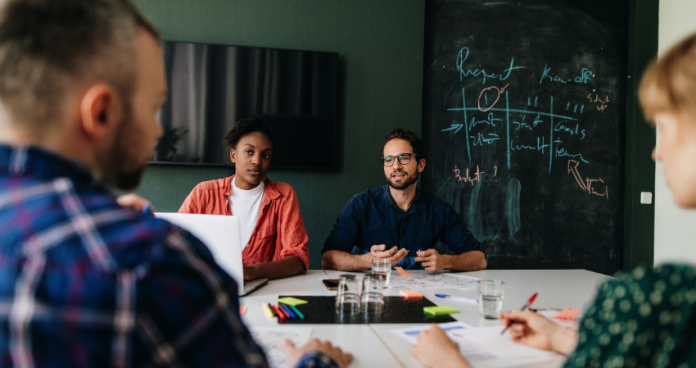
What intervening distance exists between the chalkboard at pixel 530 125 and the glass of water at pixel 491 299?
1854 millimetres

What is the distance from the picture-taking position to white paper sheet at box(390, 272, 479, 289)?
5.54ft

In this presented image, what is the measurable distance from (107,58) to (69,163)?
0.13 m

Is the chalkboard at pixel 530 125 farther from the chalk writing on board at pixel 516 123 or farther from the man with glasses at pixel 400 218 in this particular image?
the man with glasses at pixel 400 218

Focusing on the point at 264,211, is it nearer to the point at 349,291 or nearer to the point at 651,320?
the point at 349,291

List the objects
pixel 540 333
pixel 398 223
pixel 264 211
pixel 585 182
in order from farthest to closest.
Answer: pixel 585 182
pixel 398 223
pixel 264 211
pixel 540 333

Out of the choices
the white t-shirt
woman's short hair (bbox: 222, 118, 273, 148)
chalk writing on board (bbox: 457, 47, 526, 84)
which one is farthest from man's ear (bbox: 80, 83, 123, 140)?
chalk writing on board (bbox: 457, 47, 526, 84)

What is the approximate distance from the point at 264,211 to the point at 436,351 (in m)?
1.62

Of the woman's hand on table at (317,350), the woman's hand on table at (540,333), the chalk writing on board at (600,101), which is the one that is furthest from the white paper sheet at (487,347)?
the chalk writing on board at (600,101)

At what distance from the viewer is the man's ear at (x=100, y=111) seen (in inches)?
19.4

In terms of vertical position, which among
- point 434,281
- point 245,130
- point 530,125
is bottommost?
point 434,281

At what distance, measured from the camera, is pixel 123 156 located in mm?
545

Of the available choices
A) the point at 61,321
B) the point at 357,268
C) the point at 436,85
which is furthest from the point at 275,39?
the point at 61,321

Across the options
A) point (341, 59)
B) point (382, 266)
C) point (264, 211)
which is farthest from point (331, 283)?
point (341, 59)

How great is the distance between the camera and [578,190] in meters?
3.35
